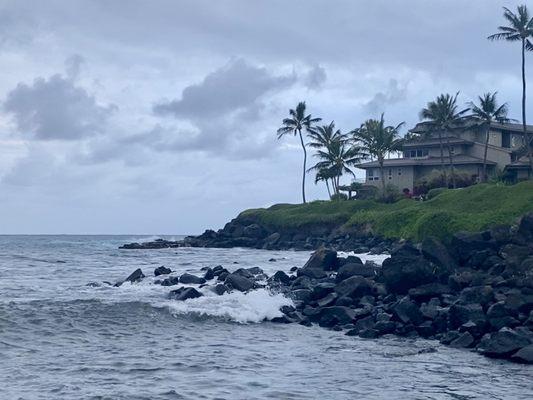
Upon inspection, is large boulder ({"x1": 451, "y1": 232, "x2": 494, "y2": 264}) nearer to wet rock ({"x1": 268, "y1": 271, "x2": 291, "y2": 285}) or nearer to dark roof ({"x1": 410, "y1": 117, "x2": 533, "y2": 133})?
wet rock ({"x1": 268, "y1": 271, "x2": 291, "y2": 285})

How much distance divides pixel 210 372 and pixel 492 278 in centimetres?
1293

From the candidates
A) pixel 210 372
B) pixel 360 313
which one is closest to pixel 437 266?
pixel 360 313

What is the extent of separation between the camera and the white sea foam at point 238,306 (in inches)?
962

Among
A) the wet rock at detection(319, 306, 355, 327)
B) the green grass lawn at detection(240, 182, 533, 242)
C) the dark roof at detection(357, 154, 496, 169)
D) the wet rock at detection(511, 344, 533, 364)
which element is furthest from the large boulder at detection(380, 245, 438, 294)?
the dark roof at detection(357, 154, 496, 169)

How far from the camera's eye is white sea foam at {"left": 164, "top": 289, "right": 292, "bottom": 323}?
2444cm

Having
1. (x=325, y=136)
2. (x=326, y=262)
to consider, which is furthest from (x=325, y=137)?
(x=326, y=262)

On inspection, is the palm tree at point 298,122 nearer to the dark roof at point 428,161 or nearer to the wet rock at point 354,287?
the dark roof at point 428,161

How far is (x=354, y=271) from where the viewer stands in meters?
28.7

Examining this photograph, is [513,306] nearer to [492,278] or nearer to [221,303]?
[492,278]

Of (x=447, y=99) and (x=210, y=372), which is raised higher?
(x=447, y=99)

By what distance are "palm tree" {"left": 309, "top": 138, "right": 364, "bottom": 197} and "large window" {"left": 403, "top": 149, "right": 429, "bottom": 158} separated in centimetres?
462

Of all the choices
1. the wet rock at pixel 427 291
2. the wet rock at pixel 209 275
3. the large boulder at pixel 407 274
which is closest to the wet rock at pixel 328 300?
the large boulder at pixel 407 274

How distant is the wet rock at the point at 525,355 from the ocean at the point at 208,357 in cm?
39

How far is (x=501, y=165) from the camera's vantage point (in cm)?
6838
